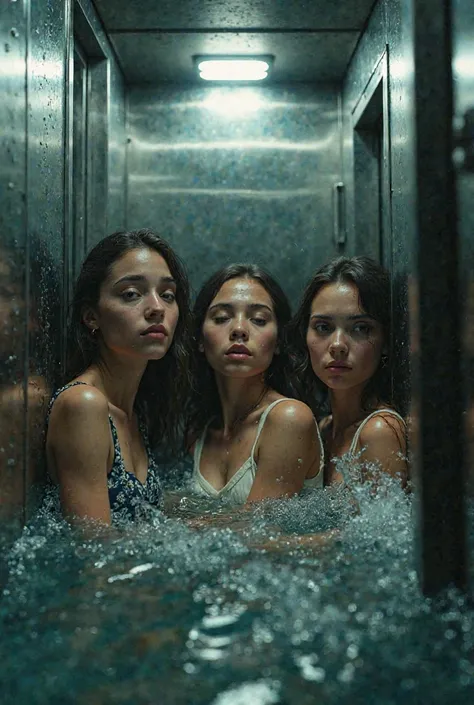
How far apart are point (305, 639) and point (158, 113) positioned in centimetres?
331

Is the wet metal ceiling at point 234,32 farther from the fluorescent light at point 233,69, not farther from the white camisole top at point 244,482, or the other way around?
the white camisole top at point 244,482

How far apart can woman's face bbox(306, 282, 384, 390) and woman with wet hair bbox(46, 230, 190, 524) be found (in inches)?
21.0

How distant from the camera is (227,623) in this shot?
151cm

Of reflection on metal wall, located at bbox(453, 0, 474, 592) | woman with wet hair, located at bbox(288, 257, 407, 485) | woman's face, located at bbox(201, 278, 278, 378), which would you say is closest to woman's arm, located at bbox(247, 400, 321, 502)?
woman with wet hair, located at bbox(288, 257, 407, 485)

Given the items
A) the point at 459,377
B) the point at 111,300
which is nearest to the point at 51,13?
the point at 111,300

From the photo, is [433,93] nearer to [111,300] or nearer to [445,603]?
[445,603]

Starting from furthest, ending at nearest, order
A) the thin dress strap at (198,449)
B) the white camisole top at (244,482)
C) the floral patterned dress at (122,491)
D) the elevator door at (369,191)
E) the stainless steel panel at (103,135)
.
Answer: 1. the elevator door at (369,191)
2. the stainless steel panel at (103,135)
3. the thin dress strap at (198,449)
4. the white camisole top at (244,482)
5. the floral patterned dress at (122,491)

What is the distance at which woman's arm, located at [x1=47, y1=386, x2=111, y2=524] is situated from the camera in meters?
2.30

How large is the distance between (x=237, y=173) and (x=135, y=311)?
1.76 metres

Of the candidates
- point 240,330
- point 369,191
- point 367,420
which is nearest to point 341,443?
point 367,420

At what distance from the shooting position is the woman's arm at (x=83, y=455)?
7.55ft

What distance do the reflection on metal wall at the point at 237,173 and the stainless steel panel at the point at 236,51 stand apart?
10 centimetres

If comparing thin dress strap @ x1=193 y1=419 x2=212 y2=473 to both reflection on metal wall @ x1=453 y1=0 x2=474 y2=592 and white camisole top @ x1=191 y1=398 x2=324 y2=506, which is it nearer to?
white camisole top @ x1=191 y1=398 x2=324 y2=506

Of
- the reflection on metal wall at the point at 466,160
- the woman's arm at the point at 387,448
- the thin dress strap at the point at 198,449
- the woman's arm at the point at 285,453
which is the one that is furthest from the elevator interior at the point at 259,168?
the thin dress strap at the point at 198,449
